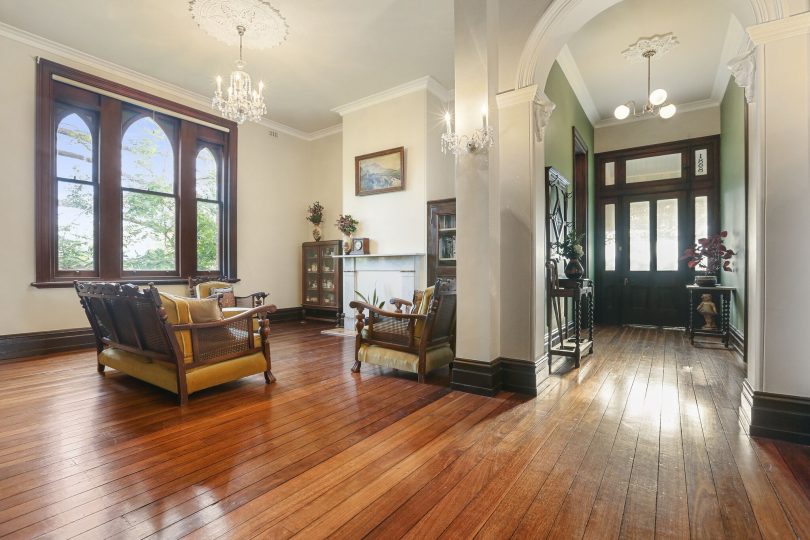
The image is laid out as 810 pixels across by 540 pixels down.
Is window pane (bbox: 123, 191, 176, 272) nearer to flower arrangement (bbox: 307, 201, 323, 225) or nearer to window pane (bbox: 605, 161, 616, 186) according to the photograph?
flower arrangement (bbox: 307, 201, 323, 225)

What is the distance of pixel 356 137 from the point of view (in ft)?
22.4

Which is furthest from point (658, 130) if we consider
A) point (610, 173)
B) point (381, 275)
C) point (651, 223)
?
point (381, 275)

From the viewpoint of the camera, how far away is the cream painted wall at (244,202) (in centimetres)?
452

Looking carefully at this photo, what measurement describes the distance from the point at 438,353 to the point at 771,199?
2.69 metres

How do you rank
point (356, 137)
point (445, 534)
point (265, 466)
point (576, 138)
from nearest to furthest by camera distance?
1. point (445, 534)
2. point (265, 466)
3. point (576, 138)
4. point (356, 137)

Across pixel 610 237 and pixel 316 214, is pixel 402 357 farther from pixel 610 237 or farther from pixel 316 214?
pixel 610 237

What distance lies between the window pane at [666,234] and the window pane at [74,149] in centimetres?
897

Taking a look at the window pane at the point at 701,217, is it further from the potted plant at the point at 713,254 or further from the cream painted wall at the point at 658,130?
the cream painted wall at the point at 658,130

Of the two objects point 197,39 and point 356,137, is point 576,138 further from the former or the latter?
point 197,39

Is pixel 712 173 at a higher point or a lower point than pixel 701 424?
higher

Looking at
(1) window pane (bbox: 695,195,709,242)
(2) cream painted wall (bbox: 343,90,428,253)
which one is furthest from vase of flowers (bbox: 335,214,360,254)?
(1) window pane (bbox: 695,195,709,242)

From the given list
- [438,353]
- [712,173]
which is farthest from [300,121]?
[712,173]

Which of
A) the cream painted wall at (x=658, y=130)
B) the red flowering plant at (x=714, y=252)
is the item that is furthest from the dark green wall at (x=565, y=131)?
the red flowering plant at (x=714, y=252)

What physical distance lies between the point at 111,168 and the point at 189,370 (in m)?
3.99
